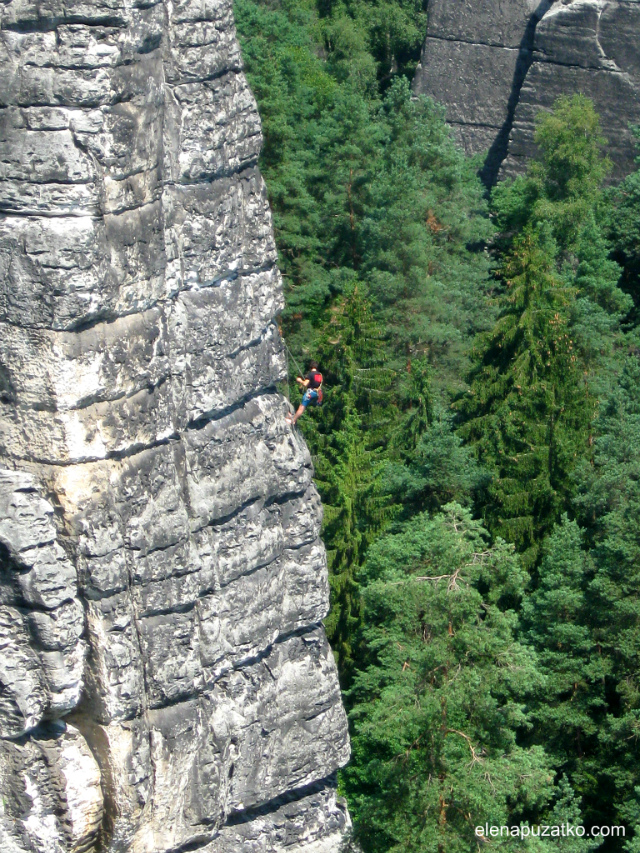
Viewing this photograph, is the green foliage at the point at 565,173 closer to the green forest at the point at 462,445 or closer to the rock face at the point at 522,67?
the green forest at the point at 462,445

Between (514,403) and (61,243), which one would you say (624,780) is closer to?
(514,403)

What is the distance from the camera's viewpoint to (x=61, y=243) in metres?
9.25

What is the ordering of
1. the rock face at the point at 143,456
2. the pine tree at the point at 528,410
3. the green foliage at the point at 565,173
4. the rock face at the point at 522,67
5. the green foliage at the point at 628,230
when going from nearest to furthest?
the rock face at the point at 143,456 < the pine tree at the point at 528,410 < the green foliage at the point at 565,173 < the rock face at the point at 522,67 < the green foliage at the point at 628,230

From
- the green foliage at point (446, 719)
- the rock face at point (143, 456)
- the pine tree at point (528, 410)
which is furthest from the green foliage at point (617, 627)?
the rock face at point (143, 456)

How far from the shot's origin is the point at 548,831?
1716 centimetres

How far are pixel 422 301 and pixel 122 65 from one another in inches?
783

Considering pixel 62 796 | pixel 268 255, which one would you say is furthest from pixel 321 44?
pixel 62 796

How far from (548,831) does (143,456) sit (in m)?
9.54

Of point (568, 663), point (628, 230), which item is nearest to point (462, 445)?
point (568, 663)

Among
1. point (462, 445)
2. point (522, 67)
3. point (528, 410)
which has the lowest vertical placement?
point (462, 445)

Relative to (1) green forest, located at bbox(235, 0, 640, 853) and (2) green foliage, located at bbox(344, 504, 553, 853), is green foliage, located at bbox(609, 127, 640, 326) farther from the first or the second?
(2) green foliage, located at bbox(344, 504, 553, 853)

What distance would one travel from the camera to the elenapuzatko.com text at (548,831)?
607 inches

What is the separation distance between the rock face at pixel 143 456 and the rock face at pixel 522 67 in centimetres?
2490

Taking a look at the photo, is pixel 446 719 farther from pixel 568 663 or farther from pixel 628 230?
pixel 628 230
